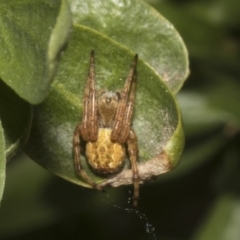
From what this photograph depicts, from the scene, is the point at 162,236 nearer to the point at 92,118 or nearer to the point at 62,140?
the point at 92,118

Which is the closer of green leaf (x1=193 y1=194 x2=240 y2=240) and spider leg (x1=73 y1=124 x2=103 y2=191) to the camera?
spider leg (x1=73 y1=124 x2=103 y2=191)

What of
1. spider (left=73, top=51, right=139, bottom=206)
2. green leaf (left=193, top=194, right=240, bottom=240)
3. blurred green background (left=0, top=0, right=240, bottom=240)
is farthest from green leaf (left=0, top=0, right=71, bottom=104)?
green leaf (left=193, top=194, right=240, bottom=240)

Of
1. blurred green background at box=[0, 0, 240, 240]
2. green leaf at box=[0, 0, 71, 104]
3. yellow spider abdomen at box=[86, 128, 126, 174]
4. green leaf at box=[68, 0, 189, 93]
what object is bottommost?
blurred green background at box=[0, 0, 240, 240]

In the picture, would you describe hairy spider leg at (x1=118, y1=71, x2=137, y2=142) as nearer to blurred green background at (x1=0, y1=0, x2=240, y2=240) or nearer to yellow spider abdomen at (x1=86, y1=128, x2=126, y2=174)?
yellow spider abdomen at (x1=86, y1=128, x2=126, y2=174)

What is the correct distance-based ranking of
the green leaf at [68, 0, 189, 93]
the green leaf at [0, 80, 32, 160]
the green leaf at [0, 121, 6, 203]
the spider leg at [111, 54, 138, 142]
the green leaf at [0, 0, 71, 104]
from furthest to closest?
1. the green leaf at [68, 0, 189, 93]
2. the spider leg at [111, 54, 138, 142]
3. the green leaf at [0, 80, 32, 160]
4. the green leaf at [0, 121, 6, 203]
5. the green leaf at [0, 0, 71, 104]

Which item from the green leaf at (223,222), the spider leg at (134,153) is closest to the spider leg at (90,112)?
the spider leg at (134,153)

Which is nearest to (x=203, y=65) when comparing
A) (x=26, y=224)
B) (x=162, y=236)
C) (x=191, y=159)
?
(x=191, y=159)

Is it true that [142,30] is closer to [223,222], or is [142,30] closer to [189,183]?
[223,222]
